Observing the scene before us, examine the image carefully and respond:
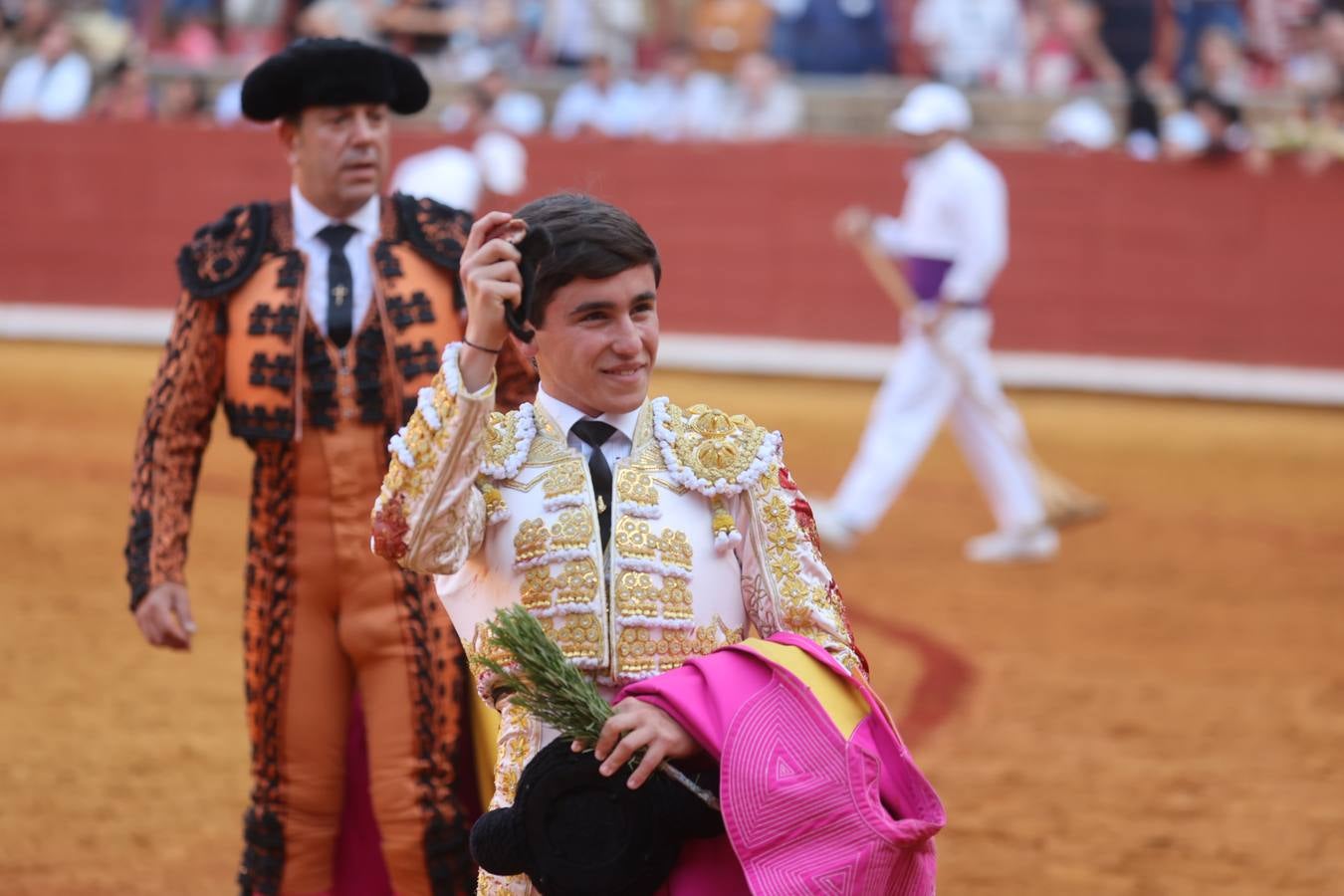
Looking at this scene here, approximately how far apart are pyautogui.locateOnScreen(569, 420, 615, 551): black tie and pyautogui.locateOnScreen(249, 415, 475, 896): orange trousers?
109 centimetres

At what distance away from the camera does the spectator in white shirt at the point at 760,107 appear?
14695 mm

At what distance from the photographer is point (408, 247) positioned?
3.71 metres

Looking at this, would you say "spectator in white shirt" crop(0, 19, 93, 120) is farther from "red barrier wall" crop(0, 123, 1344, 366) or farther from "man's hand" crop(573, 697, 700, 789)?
"man's hand" crop(573, 697, 700, 789)

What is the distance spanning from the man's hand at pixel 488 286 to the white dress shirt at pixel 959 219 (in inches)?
253

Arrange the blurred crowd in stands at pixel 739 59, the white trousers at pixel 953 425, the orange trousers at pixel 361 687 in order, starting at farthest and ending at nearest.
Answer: the blurred crowd in stands at pixel 739 59 → the white trousers at pixel 953 425 → the orange trousers at pixel 361 687

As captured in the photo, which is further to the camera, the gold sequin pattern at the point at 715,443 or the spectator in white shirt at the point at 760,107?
the spectator in white shirt at the point at 760,107

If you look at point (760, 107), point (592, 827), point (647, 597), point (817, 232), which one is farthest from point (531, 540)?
point (760, 107)

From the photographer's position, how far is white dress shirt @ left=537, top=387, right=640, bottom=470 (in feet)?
8.39

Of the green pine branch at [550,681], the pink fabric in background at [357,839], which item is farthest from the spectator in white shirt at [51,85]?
the green pine branch at [550,681]

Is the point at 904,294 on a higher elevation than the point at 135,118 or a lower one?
lower

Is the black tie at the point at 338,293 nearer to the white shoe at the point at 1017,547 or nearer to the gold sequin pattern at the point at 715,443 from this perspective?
the gold sequin pattern at the point at 715,443

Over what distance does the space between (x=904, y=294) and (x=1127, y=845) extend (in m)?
4.26

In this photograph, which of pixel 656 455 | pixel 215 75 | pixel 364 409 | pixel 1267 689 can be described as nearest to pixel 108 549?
pixel 1267 689

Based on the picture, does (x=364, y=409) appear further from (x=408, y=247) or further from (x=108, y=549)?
(x=108, y=549)
